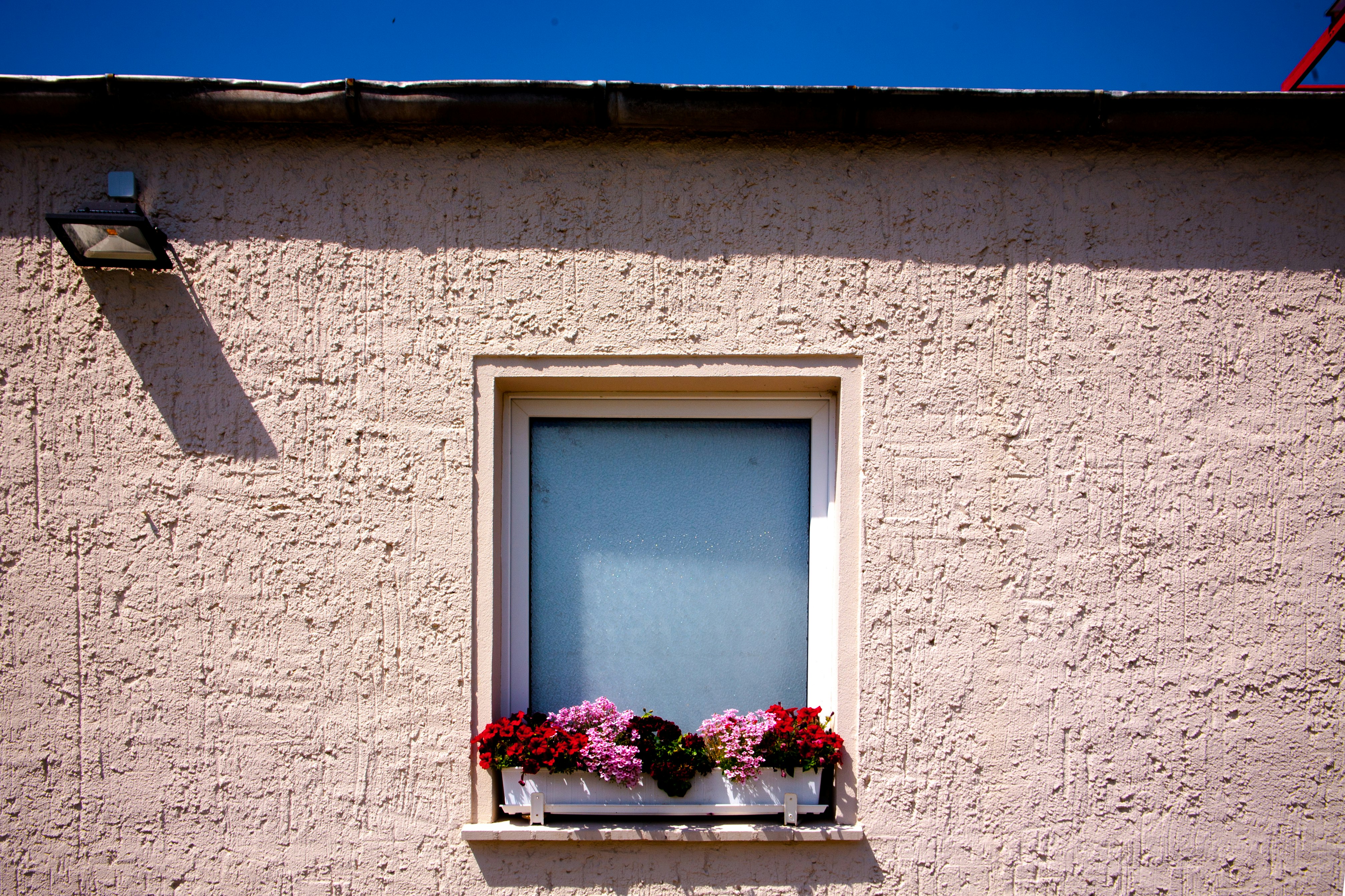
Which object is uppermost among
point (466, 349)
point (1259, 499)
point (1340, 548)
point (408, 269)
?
point (408, 269)

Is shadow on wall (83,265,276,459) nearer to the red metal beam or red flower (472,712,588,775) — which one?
red flower (472,712,588,775)

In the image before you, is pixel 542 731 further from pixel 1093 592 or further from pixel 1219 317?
pixel 1219 317

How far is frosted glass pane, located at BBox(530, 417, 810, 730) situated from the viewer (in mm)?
2492

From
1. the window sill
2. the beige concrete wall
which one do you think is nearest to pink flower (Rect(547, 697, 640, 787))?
the window sill

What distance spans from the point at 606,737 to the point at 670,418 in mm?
1139

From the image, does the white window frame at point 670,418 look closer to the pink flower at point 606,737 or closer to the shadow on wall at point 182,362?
the pink flower at point 606,737

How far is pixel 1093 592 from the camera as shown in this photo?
7.45 feet

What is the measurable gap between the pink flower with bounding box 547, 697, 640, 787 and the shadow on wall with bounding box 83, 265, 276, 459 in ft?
4.54

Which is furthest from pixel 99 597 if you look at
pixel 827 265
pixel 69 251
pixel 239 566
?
pixel 827 265

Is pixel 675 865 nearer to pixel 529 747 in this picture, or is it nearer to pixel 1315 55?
pixel 529 747

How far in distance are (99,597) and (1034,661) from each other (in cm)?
320

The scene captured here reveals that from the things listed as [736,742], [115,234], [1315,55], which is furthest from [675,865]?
[1315,55]

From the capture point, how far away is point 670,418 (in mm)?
2525

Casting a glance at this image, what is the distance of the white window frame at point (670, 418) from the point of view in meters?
2.44
